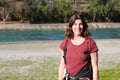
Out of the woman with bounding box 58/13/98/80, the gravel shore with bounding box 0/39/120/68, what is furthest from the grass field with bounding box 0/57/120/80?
the woman with bounding box 58/13/98/80

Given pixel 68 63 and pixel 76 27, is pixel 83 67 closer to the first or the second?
pixel 68 63

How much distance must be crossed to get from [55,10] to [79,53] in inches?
4032

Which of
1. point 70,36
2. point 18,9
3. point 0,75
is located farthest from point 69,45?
point 18,9

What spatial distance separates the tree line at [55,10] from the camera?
100938mm

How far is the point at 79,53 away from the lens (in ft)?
17.2

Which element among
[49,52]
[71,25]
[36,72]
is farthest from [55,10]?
[71,25]

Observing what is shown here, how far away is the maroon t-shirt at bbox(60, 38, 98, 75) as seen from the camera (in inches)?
207

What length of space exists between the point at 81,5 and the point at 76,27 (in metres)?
110

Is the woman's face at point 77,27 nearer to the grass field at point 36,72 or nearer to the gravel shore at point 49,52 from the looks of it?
the grass field at point 36,72

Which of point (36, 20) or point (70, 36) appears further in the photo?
point (36, 20)

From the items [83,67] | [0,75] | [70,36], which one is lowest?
[0,75]

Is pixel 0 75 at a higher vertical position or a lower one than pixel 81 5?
higher

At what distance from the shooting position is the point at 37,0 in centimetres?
11181

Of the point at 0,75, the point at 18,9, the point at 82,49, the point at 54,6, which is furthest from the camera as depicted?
the point at 54,6
